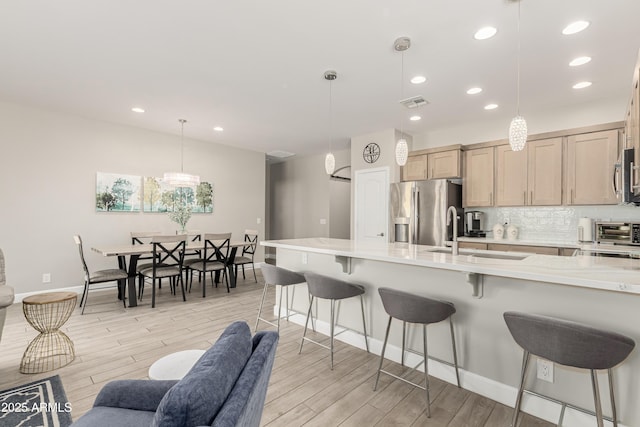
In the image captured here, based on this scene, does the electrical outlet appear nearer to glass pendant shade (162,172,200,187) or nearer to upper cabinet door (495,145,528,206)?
upper cabinet door (495,145,528,206)

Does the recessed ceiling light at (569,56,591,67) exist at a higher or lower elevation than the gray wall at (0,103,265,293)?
higher

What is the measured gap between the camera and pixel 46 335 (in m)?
2.55

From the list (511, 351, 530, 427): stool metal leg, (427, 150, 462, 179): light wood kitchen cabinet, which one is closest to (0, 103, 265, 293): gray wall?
(427, 150, 462, 179): light wood kitchen cabinet

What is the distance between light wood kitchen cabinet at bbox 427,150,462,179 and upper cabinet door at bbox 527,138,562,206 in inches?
36.6

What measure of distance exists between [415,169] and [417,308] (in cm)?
368

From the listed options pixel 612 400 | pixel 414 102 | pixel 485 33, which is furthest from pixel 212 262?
pixel 612 400

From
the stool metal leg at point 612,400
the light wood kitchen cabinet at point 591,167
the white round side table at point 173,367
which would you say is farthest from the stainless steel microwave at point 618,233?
the white round side table at point 173,367

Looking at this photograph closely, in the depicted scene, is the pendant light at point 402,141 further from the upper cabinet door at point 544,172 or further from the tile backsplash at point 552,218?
the tile backsplash at point 552,218

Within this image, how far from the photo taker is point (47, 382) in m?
2.19

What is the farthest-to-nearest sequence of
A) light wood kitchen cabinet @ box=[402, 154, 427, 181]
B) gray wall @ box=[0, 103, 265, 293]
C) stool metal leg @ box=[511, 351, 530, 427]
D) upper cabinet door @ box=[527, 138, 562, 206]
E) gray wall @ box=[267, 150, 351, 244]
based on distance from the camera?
gray wall @ box=[267, 150, 351, 244] → light wood kitchen cabinet @ box=[402, 154, 427, 181] → gray wall @ box=[0, 103, 265, 293] → upper cabinet door @ box=[527, 138, 562, 206] → stool metal leg @ box=[511, 351, 530, 427]

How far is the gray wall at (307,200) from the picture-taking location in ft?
23.7

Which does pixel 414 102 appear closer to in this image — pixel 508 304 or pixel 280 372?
pixel 508 304

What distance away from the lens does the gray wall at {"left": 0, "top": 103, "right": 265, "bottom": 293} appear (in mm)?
4121

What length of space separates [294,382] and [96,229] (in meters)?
4.37
